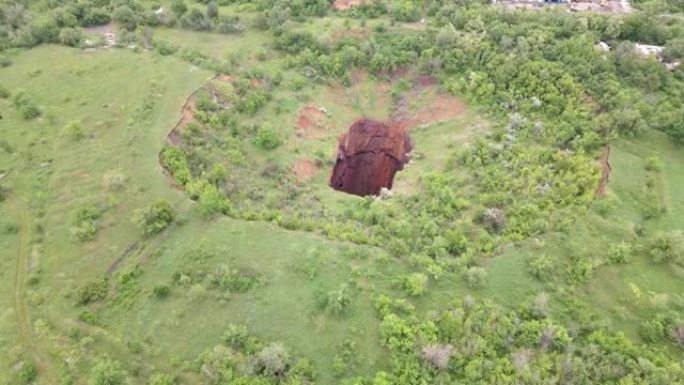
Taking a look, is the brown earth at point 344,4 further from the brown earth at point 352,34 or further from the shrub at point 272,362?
the shrub at point 272,362

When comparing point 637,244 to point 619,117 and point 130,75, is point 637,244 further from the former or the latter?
point 130,75

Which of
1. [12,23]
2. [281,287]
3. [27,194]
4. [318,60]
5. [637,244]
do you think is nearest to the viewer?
[281,287]

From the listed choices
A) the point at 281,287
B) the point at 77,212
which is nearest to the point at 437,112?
the point at 281,287

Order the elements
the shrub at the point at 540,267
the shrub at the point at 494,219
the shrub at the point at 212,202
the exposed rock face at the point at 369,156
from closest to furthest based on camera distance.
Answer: the shrub at the point at 540,267 < the shrub at the point at 212,202 < the shrub at the point at 494,219 < the exposed rock face at the point at 369,156

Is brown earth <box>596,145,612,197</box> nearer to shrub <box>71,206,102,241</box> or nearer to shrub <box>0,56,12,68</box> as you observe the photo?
shrub <box>71,206,102,241</box>

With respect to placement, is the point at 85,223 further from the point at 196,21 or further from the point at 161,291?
the point at 196,21

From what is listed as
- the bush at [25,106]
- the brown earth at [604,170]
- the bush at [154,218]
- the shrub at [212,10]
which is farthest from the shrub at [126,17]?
A: the brown earth at [604,170]

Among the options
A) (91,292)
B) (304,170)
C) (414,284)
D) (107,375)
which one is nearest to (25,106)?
(91,292)
